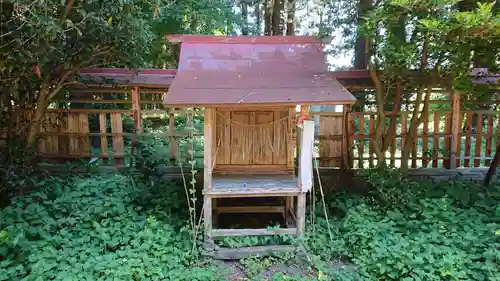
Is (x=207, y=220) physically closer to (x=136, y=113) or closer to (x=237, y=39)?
(x=237, y=39)

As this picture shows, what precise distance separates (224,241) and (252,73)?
2.85 m

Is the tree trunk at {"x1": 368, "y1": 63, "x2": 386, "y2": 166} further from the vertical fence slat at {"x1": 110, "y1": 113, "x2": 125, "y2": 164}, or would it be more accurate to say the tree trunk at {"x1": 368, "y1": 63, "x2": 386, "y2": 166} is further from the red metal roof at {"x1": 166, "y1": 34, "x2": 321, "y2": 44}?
the vertical fence slat at {"x1": 110, "y1": 113, "x2": 125, "y2": 164}

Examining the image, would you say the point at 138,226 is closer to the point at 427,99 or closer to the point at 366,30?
the point at 366,30

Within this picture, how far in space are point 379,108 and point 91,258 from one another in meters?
5.69

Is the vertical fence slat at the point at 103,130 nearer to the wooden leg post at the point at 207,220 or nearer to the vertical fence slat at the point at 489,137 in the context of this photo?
the wooden leg post at the point at 207,220

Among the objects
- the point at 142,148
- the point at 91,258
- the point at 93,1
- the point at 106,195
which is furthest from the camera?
the point at 142,148

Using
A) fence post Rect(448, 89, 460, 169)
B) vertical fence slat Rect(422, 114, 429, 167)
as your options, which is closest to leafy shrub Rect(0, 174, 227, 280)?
vertical fence slat Rect(422, 114, 429, 167)

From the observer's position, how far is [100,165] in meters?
7.95

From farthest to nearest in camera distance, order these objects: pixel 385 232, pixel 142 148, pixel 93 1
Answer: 1. pixel 142 148
2. pixel 385 232
3. pixel 93 1

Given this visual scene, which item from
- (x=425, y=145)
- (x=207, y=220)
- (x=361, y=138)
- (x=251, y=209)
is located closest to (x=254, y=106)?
(x=251, y=209)

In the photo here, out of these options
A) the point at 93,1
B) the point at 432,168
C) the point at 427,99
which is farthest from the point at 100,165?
the point at 432,168

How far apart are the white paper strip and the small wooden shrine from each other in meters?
0.02

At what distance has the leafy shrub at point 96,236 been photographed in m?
4.56

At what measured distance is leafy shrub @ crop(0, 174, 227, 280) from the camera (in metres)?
4.56
